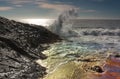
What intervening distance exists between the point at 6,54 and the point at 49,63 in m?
3.46

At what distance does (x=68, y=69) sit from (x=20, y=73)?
331cm

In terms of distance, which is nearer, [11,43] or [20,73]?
[20,73]

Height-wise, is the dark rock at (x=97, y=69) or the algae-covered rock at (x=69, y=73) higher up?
the algae-covered rock at (x=69, y=73)

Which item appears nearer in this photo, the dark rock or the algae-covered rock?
the algae-covered rock

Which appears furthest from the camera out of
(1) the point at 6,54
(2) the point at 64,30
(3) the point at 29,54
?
(2) the point at 64,30

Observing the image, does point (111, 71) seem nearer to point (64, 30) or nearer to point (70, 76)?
point (70, 76)

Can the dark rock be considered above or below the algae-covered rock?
below

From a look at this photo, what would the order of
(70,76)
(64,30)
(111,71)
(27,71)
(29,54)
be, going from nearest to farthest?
(70,76) → (27,71) → (111,71) → (29,54) → (64,30)

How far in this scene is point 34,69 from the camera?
623 inches

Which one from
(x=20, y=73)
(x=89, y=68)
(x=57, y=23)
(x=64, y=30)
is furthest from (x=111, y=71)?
(x=57, y=23)

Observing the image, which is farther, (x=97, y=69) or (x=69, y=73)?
(x=97, y=69)

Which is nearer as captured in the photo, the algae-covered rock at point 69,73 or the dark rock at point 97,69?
the algae-covered rock at point 69,73

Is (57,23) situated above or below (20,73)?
below

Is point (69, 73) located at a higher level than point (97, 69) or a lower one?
higher
